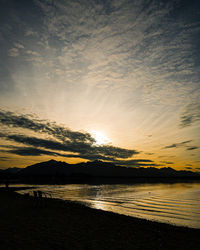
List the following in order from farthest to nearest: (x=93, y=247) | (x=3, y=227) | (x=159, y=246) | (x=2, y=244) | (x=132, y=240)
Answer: (x=3, y=227), (x=132, y=240), (x=159, y=246), (x=93, y=247), (x=2, y=244)

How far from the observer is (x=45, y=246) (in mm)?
9734

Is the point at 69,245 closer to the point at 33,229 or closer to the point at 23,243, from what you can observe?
the point at 23,243

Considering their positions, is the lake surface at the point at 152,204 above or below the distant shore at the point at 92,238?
above

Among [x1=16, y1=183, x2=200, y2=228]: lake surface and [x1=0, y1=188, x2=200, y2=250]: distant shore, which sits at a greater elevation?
→ [x1=16, y1=183, x2=200, y2=228]: lake surface

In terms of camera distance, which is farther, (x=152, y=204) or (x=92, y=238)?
(x=152, y=204)

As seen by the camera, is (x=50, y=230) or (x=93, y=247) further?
(x=50, y=230)

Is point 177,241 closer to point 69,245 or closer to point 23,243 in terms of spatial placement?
point 69,245

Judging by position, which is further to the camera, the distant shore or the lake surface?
the lake surface

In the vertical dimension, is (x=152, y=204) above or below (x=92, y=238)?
above

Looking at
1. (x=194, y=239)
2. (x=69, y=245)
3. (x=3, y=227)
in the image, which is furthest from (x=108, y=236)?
(x=3, y=227)

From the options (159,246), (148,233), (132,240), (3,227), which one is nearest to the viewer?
(159,246)

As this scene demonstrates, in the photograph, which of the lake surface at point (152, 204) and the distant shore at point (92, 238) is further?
the lake surface at point (152, 204)

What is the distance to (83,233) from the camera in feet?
42.5

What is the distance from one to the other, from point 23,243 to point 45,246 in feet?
4.36
